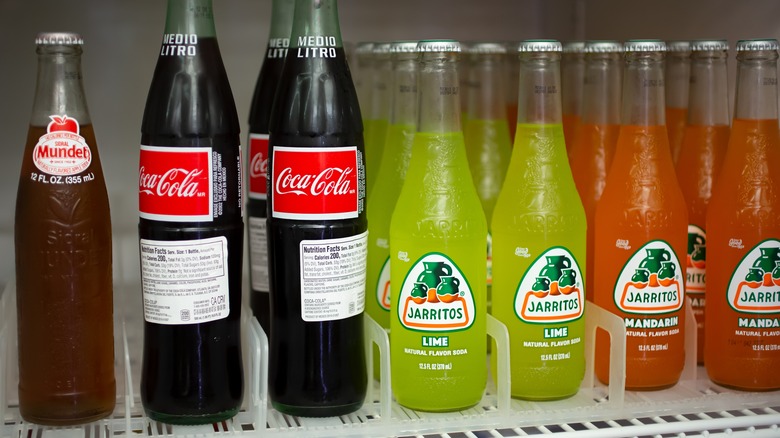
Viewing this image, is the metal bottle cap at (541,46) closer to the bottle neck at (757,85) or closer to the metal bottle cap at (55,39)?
the bottle neck at (757,85)

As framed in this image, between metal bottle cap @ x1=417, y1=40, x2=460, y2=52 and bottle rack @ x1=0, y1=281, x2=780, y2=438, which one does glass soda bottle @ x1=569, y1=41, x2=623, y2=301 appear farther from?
metal bottle cap @ x1=417, y1=40, x2=460, y2=52

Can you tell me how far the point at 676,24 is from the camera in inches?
58.1

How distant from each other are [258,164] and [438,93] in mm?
283

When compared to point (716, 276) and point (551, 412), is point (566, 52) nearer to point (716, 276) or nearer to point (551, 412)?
point (716, 276)

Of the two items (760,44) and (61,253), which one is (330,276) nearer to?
(61,253)

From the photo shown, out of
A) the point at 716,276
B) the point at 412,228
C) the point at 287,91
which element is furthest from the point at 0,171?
the point at 716,276

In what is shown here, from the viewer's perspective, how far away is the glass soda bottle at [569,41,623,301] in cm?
135

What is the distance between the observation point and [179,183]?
3.48 feet

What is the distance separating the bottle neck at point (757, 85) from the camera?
1.23 meters

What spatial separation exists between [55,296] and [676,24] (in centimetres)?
96

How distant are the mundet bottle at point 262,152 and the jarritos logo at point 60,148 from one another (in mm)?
267

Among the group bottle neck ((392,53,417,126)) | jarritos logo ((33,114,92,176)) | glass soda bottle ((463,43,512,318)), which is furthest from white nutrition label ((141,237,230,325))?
glass soda bottle ((463,43,512,318))

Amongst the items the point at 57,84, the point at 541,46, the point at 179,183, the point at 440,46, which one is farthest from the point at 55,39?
the point at 541,46

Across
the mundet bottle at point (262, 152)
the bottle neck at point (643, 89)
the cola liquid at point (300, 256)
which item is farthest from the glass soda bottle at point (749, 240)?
the mundet bottle at point (262, 152)
